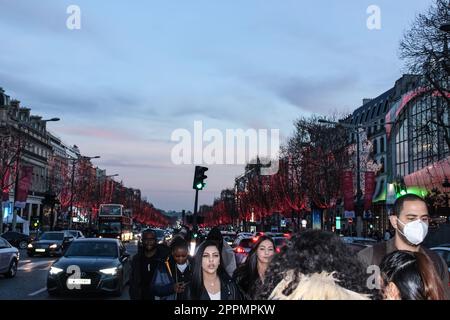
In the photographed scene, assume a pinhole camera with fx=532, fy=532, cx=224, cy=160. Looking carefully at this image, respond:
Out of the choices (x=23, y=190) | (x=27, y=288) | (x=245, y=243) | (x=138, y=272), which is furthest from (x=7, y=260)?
(x=23, y=190)

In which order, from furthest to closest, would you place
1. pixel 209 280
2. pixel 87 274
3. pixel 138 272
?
pixel 87 274, pixel 138 272, pixel 209 280

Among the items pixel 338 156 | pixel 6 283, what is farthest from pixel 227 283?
pixel 338 156

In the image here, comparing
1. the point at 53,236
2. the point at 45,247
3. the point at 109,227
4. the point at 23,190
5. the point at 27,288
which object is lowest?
the point at 27,288

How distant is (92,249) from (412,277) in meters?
→ 12.1

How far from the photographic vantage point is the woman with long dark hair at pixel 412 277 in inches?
118

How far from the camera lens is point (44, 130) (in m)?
91.2

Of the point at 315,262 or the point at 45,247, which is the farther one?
the point at 45,247

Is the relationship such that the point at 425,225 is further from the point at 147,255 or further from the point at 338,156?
the point at 338,156

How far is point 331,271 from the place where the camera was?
2.18 m

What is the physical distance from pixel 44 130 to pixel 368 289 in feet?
310

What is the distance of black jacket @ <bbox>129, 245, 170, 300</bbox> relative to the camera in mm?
6629

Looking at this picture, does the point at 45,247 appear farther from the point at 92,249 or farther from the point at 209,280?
the point at 209,280
